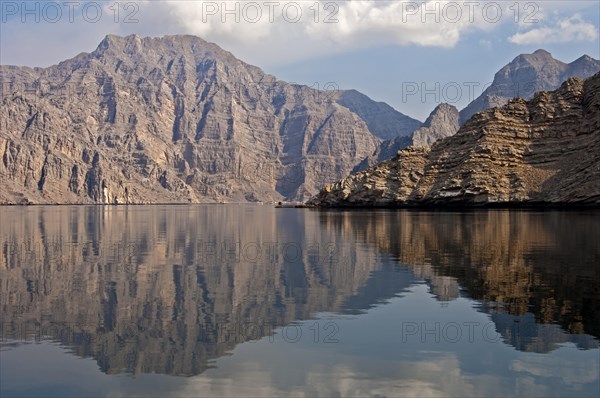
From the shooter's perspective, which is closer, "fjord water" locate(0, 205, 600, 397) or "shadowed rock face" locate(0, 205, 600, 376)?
"fjord water" locate(0, 205, 600, 397)

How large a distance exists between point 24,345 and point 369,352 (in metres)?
12.3

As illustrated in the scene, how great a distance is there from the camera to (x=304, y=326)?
24938mm

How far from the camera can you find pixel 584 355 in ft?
66.1

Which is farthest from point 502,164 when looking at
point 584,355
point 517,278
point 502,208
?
point 584,355

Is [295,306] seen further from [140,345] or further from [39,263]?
[39,263]

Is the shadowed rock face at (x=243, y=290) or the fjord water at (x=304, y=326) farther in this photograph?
the shadowed rock face at (x=243, y=290)

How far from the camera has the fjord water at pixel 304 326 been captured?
18219mm

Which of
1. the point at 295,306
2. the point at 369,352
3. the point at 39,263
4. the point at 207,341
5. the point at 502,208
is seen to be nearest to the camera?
the point at 369,352

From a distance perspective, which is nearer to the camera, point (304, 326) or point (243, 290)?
point (304, 326)

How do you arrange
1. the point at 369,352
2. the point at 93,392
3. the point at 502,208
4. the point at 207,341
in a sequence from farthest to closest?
the point at 502,208 → the point at 207,341 → the point at 369,352 → the point at 93,392

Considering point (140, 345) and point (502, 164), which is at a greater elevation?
point (502, 164)

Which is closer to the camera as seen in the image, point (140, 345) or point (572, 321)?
point (140, 345)

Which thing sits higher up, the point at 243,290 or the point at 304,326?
the point at 243,290

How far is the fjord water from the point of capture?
1822 centimetres
